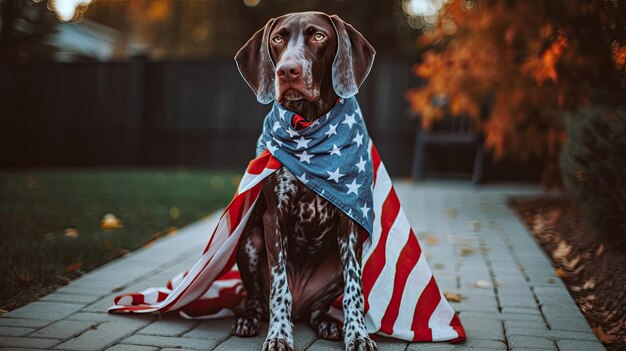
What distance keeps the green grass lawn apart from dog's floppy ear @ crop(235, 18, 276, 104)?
171cm

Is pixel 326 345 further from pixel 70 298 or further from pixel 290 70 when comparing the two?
pixel 70 298

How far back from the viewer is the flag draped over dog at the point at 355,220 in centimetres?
295

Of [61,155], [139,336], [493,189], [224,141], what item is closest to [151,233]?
[139,336]

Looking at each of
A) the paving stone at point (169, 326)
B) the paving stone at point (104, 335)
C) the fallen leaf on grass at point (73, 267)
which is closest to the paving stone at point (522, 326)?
the paving stone at point (169, 326)

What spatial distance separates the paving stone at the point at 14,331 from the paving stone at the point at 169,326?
0.50 meters

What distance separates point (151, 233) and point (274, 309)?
→ 3.05 meters

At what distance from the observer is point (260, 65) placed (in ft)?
9.98

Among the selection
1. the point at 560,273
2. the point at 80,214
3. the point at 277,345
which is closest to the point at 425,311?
the point at 277,345

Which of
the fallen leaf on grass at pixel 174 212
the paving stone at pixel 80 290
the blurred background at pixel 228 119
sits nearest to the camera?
the paving stone at pixel 80 290

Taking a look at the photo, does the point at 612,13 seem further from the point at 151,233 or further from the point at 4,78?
the point at 4,78

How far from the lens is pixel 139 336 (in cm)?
304

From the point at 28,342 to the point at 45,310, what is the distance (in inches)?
19.7

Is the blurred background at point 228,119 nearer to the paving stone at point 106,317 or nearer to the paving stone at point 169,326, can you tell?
the paving stone at point 106,317

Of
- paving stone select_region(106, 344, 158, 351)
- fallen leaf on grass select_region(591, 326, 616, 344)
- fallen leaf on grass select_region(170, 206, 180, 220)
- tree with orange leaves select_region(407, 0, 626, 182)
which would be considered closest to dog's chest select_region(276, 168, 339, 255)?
paving stone select_region(106, 344, 158, 351)
